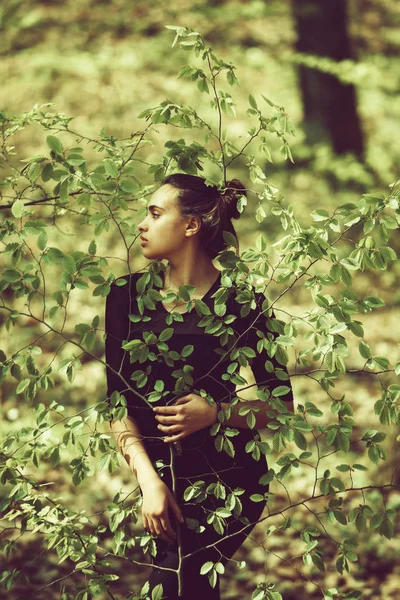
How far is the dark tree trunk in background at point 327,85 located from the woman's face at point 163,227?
6349 millimetres

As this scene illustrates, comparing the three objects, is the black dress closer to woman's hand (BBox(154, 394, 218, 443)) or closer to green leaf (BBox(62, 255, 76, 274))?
woman's hand (BBox(154, 394, 218, 443))

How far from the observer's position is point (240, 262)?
1970 millimetres

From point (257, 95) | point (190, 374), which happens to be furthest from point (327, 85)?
point (190, 374)

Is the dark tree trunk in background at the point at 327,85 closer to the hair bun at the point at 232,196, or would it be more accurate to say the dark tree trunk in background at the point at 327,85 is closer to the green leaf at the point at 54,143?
the hair bun at the point at 232,196

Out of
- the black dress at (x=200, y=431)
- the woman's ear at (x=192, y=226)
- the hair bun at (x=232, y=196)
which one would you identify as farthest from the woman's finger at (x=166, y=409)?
the hair bun at (x=232, y=196)

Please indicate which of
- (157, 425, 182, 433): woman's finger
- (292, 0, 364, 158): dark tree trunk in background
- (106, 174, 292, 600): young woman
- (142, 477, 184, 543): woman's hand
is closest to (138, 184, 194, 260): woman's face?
(106, 174, 292, 600): young woman

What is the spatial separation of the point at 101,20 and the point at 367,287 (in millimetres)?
5231

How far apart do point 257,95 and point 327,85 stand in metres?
2.25

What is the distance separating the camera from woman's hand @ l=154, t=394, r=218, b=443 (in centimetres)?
199

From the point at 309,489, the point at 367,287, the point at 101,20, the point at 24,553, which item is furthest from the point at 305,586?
the point at 101,20

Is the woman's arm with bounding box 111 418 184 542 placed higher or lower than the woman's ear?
lower

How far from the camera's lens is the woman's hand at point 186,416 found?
199cm

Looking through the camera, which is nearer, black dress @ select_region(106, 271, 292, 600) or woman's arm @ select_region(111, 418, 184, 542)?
woman's arm @ select_region(111, 418, 184, 542)

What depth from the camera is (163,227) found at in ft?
7.13
